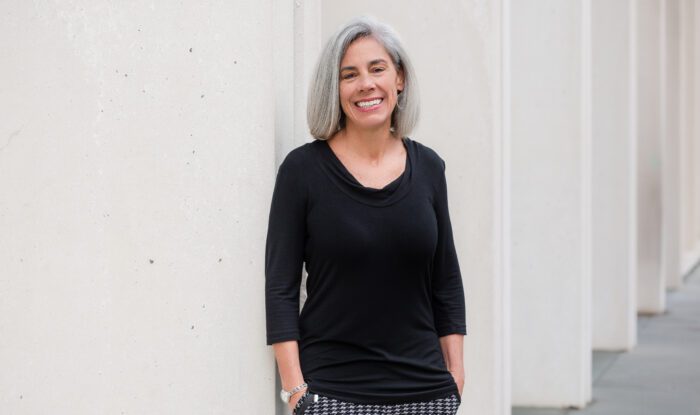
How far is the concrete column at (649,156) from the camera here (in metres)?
11.8

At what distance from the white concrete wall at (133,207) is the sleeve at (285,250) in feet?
0.52

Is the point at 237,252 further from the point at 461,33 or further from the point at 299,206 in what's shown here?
the point at 461,33

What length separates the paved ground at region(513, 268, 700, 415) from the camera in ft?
24.2

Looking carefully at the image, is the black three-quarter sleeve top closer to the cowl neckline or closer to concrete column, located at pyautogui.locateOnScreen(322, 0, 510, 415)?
the cowl neckline

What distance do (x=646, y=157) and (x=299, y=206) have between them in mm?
9736

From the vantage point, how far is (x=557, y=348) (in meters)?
7.49

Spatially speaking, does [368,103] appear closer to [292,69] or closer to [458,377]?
[292,69]

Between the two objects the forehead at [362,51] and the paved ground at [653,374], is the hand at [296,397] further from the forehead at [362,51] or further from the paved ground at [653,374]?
the paved ground at [653,374]

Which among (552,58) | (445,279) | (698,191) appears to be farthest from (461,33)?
(698,191)

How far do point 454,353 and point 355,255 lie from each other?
19.9 inches

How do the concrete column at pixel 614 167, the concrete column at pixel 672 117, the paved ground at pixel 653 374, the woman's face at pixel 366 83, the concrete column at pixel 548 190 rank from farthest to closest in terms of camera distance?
1. the concrete column at pixel 672 117
2. the concrete column at pixel 614 167
3. the concrete column at pixel 548 190
4. the paved ground at pixel 653 374
5. the woman's face at pixel 366 83

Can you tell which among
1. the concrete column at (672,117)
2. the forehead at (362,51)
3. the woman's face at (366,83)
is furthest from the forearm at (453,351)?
the concrete column at (672,117)

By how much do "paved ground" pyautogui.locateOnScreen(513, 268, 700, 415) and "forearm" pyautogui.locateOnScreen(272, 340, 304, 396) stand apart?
4464 mm

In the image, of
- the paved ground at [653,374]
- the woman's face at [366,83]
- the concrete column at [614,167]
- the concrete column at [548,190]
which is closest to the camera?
the woman's face at [366,83]
